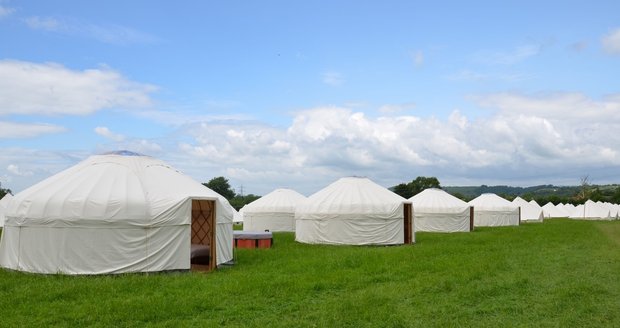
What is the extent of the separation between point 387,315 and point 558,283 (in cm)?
402

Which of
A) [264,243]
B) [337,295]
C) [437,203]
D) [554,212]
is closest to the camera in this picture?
[337,295]

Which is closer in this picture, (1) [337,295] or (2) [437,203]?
(1) [337,295]

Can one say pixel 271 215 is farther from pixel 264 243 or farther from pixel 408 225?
pixel 264 243

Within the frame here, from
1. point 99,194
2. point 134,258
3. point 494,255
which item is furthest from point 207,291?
point 494,255

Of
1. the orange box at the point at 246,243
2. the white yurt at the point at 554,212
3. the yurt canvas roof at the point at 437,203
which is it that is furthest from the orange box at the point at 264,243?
the white yurt at the point at 554,212

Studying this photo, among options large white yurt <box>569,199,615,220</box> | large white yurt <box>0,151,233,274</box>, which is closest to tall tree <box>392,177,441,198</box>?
large white yurt <box>569,199,615,220</box>

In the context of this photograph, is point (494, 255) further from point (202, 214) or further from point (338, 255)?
point (202, 214)

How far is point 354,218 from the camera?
55.7 ft

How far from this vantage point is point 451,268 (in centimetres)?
1089

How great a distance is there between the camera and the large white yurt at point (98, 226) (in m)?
9.85

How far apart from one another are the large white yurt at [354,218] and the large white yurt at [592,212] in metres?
38.8

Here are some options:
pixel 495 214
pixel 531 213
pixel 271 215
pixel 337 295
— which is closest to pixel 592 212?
pixel 531 213

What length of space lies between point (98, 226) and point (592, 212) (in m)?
50.2

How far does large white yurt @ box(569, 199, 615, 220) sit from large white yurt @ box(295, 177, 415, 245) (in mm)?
38756
